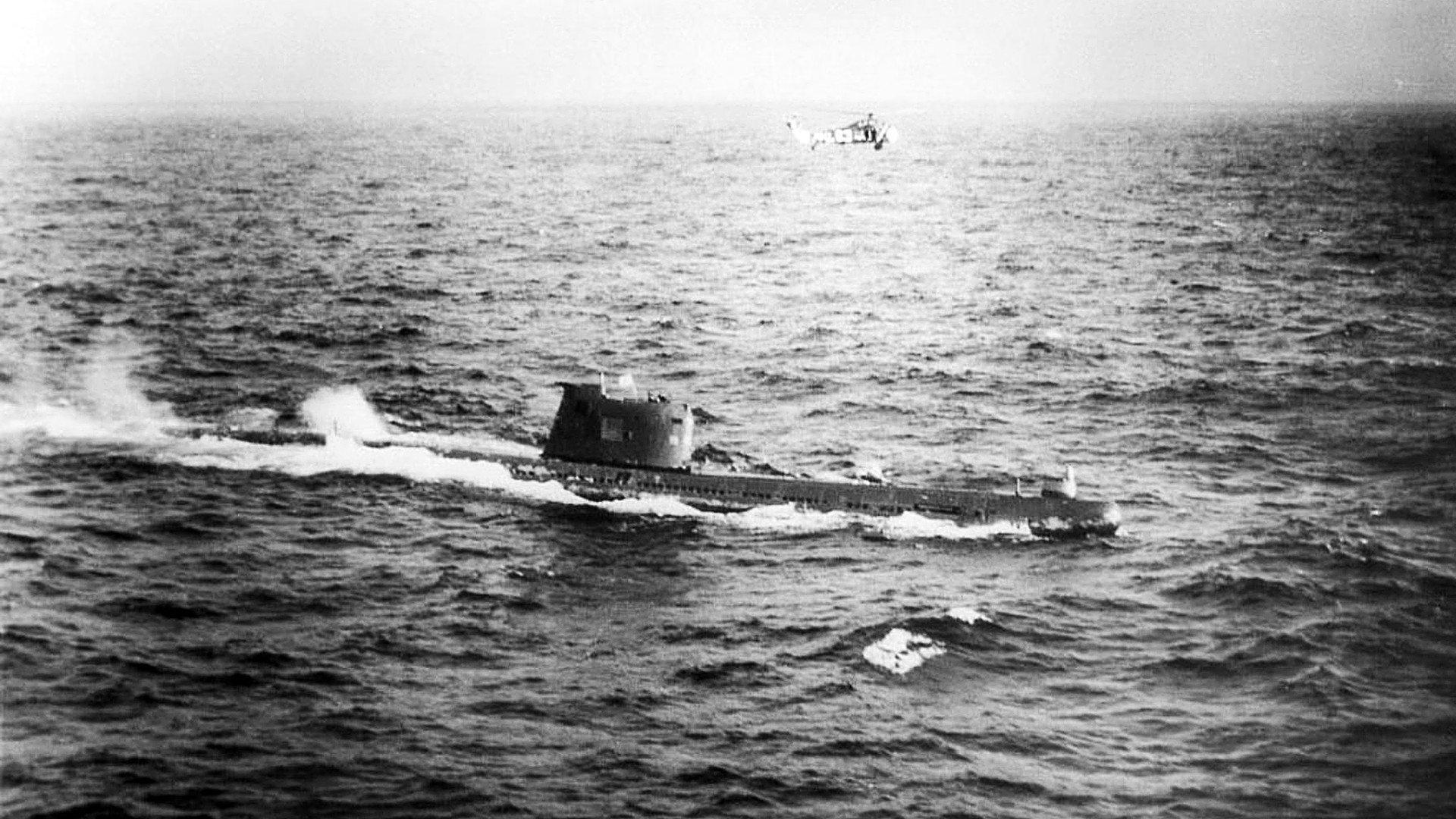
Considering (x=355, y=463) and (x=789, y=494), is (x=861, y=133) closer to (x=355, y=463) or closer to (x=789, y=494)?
(x=789, y=494)

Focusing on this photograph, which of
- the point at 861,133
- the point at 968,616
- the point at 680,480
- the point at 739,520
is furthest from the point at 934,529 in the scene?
the point at 861,133

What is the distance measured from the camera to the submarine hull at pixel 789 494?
123 ft

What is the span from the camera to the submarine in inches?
1485

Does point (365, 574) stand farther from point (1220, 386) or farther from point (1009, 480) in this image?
point (1220, 386)

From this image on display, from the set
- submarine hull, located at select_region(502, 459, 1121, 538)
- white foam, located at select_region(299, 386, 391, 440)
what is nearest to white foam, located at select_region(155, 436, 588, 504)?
submarine hull, located at select_region(502, 459, 1121, 538)

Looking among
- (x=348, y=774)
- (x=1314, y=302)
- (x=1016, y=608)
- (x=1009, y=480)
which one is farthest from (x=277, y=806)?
(x=1314, y=302)

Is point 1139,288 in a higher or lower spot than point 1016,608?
higher

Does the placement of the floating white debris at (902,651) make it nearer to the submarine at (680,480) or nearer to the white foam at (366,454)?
the white foam at (366,454)

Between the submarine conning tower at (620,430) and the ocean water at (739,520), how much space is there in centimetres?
240

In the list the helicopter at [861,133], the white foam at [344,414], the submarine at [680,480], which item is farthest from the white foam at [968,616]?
the helicopter at [861,133]

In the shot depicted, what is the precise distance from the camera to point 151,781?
21.1m

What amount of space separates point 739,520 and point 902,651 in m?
10.7

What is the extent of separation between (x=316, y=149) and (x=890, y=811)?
4880 inches

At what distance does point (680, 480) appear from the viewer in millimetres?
40406
